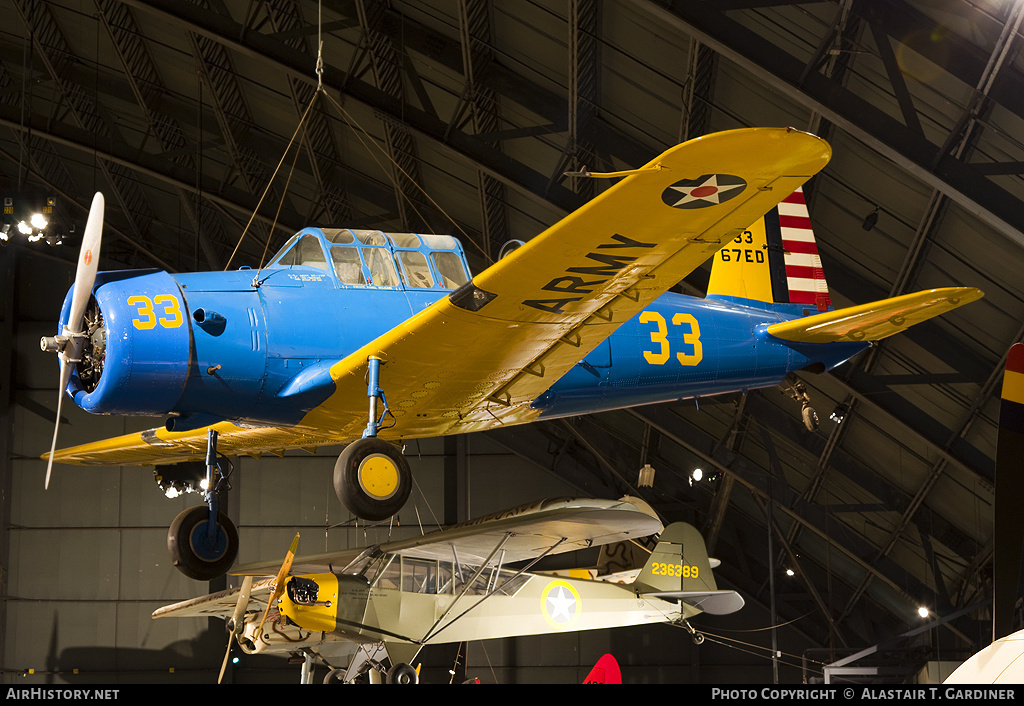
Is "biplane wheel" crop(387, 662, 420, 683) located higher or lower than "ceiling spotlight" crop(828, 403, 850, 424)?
lower

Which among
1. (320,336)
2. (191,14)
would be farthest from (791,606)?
(320,336)

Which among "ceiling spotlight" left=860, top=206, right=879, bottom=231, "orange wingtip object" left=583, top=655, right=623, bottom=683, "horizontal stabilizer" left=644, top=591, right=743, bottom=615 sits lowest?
"orange wingtip object" left=583, top=655, right=623, bottom=683

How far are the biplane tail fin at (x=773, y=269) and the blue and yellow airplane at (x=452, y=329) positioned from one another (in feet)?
1.80

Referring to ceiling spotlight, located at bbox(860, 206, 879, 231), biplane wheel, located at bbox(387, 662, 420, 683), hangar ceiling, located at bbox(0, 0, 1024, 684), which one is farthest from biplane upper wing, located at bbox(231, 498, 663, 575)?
ceiling spotlight, located at bbox(860, 206, 879, 231)

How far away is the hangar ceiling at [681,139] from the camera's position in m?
9.84

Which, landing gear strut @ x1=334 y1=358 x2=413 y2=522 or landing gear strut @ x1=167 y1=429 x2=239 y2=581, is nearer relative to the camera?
landing gear strut @ x1=334 y1=358 x2=413 y2=522

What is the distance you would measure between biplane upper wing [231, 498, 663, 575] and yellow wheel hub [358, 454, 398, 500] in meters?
4.62

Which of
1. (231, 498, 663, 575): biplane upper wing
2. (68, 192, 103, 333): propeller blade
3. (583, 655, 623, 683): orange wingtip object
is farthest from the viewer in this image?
(583, 655, 623, 683): orange wingtip object

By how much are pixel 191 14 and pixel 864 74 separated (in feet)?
27.3

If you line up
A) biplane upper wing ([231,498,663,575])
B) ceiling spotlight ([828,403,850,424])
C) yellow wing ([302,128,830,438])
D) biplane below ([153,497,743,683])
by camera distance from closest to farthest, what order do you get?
1. yellow wing ([302,128,830,438])
2. biplane upper wing ([231,498,663,575])
3. biplane below ([153,497,743,683])
4. ceiling spotlight ([828,403,850,424])

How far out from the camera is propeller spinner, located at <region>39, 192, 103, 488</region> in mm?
6262

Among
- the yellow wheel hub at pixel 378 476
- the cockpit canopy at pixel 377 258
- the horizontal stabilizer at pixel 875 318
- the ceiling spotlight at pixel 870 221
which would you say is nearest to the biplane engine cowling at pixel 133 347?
the cockpit canopy at pixel 377 258

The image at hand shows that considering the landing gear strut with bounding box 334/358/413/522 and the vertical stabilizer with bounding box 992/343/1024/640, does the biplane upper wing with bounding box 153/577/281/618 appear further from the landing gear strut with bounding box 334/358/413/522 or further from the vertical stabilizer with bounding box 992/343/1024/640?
the vertical stabilizer with bounding box 992/343/1024/640

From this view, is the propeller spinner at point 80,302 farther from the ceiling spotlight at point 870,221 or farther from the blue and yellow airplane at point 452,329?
the ceiling spotlight at point 870,221
